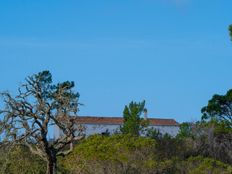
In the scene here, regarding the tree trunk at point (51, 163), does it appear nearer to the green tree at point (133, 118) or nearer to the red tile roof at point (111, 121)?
the green tree at point (133, 118)

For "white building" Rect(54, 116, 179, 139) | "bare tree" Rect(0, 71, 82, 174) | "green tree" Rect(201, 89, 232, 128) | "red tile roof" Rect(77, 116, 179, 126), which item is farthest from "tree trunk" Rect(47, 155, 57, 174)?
"red tile roof" Rect(77, 116, 179, 126)

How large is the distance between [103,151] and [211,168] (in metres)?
5.00

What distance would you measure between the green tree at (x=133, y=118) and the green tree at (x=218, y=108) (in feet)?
21.1

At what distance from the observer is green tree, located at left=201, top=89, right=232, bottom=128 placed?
46.2 m

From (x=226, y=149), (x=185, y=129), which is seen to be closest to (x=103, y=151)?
(x=226, y=149)

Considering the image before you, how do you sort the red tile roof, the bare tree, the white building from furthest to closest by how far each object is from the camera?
the red tile roof → the white building → the bare tree

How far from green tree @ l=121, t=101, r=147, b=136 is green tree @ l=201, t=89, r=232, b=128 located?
6.42 metres

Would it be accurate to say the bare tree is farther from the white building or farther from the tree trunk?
the white building

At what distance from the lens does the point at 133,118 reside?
53.1 meters

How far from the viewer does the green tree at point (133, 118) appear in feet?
170

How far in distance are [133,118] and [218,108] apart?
9.09 metres

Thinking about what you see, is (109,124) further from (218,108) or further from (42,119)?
(42,119)

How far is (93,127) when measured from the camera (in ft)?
242

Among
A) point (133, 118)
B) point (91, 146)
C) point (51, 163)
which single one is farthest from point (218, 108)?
point (51, 163)
